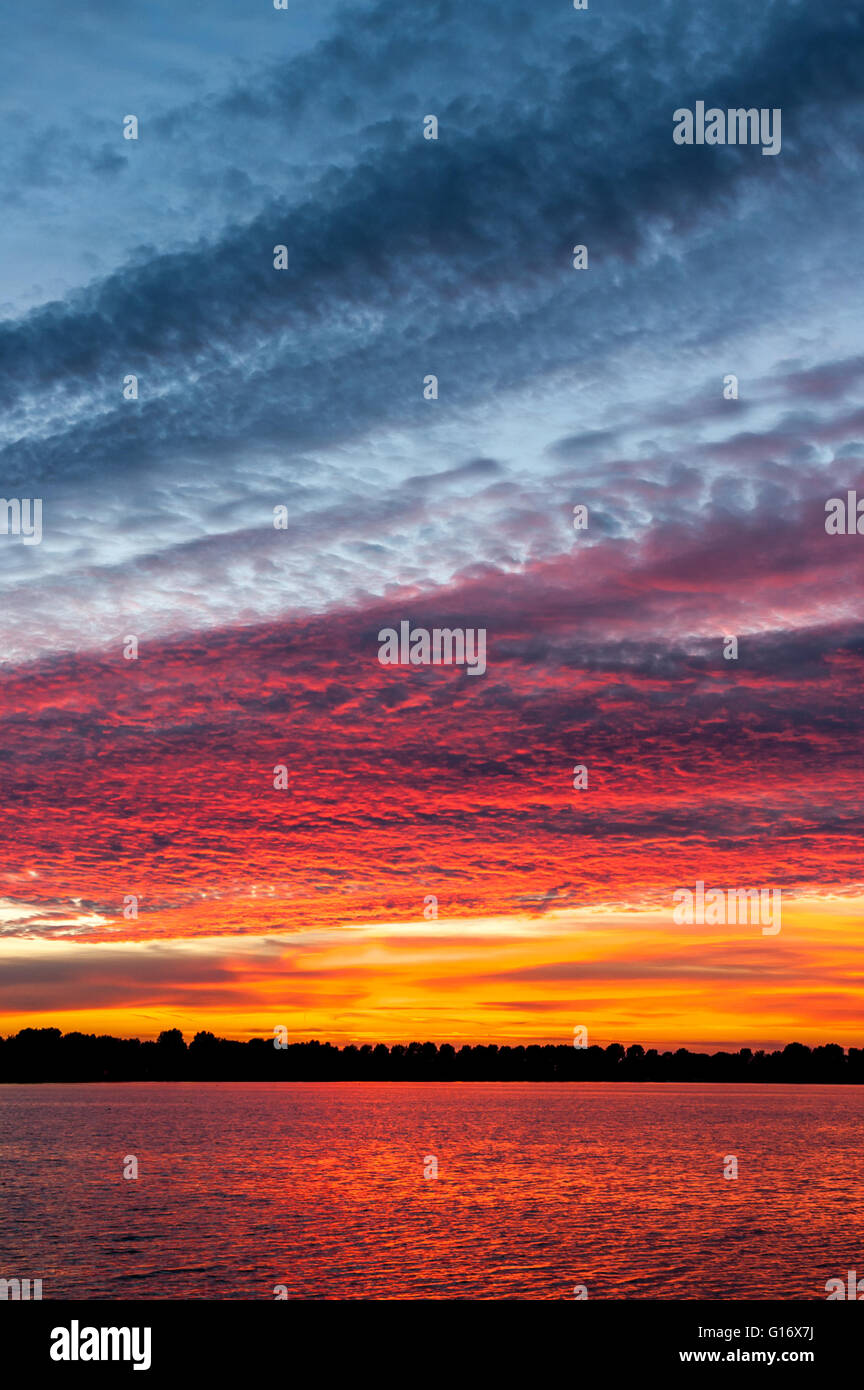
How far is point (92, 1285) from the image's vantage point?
2265 inches

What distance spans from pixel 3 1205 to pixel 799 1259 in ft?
204

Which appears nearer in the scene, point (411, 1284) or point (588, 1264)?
point (411, 1284)
